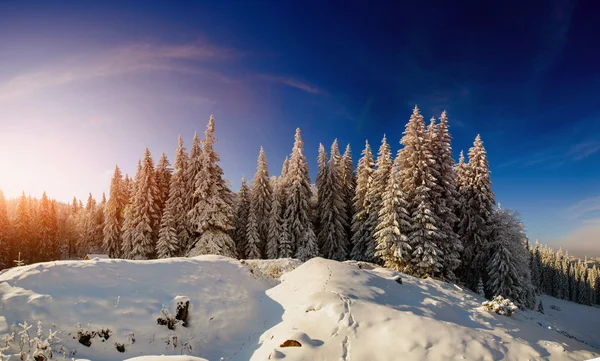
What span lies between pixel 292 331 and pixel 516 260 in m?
28.8

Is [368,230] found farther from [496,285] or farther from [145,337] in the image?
[145,337]

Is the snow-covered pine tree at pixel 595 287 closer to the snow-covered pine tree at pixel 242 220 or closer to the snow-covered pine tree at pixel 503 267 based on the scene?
the snow-covered pine tree at pixel 503 267

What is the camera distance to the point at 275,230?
3400cm

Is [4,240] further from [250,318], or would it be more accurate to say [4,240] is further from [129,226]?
[250,318]

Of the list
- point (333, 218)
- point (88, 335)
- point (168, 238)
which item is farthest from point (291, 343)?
point (333, 218)

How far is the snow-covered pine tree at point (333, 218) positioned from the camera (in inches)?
1344

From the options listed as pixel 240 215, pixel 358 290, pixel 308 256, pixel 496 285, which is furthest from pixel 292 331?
pixel 240 215

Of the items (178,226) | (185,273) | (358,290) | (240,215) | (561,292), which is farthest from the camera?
(561,292)

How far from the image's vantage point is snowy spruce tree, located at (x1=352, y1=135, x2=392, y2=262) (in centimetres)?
3017

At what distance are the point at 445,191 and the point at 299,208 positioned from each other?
54.7 ft

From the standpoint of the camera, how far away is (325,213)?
3547 centimetres

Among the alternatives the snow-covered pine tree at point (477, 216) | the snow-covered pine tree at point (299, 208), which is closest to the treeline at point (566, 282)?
the snow-covered pine tree at point (477, 216)

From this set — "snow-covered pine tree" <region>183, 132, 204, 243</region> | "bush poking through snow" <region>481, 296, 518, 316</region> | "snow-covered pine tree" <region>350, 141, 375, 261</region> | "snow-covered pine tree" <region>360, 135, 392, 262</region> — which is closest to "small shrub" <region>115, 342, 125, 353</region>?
"bush poking through snow" <region>481, 296, 518, 316</region>

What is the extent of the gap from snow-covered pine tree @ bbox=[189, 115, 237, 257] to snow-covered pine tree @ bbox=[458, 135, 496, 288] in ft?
81.1
